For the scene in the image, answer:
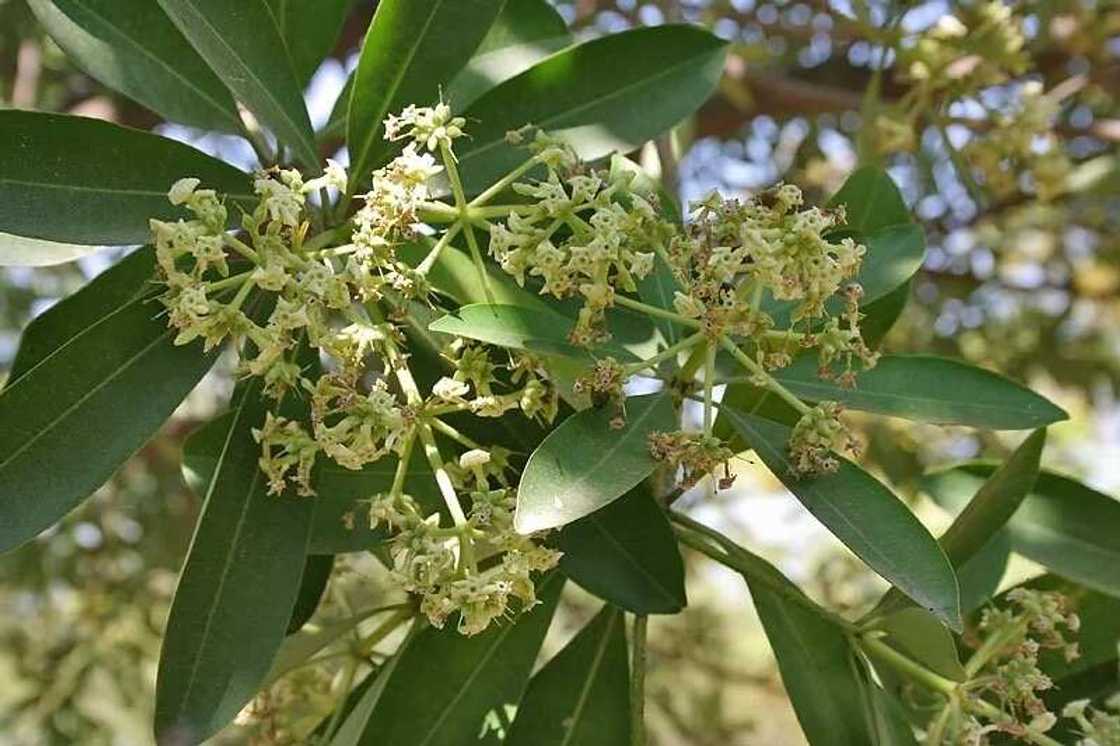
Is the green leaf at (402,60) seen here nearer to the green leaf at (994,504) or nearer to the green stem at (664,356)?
the green stem at (664,356)

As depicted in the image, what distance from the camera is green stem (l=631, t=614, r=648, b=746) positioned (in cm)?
160

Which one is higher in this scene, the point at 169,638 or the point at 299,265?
the point at 299,265

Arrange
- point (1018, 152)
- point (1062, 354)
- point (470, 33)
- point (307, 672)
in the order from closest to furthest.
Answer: point (470, 33), point (307, 672), point (1018, 152), point (1062, 354)

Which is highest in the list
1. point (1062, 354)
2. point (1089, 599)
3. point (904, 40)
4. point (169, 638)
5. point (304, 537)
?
point (1062, 354)

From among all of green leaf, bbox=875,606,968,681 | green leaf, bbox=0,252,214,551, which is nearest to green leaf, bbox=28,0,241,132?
green leaf, bbox=0,252,214,551

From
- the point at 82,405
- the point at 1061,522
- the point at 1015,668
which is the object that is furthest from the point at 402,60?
the point at 1061,522

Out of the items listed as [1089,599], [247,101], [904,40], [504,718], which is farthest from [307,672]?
[904,40]

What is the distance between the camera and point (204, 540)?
4.71 feet

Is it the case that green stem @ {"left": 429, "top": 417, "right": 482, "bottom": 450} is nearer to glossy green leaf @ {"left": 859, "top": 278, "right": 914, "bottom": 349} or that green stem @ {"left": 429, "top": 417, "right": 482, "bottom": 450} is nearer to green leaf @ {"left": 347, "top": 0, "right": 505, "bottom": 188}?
green leaf @ {"left": 347, "top": 0, "right": 505, "bottom": 188}

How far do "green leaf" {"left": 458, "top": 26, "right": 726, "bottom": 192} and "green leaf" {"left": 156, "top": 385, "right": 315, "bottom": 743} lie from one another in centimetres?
42

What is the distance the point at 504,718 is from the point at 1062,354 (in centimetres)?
286

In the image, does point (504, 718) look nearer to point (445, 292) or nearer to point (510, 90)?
point (445, 292)

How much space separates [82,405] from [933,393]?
87 centimetres

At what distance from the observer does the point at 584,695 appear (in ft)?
5.49
